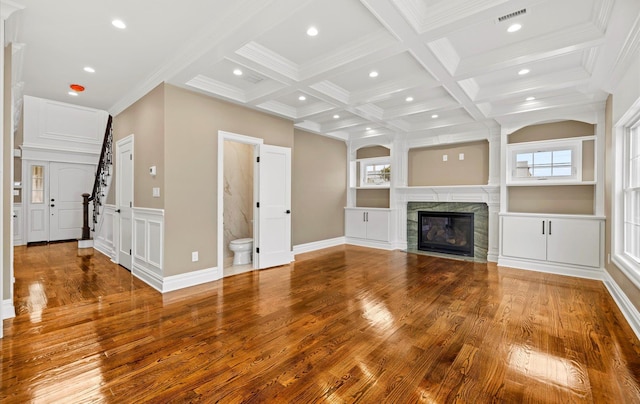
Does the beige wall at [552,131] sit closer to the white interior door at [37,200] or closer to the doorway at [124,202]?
the doorway at [124,202]

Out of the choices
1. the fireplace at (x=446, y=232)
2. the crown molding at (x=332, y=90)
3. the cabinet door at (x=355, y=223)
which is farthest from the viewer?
the cabinet door at (x=355, y=223)

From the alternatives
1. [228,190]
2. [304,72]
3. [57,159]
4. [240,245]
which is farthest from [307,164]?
[57,159]

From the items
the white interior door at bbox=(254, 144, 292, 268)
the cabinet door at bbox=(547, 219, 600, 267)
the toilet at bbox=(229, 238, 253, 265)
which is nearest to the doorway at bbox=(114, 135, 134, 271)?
the toilet at bbox=(229, 238, 253, 265)

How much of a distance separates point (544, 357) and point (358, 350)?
1.38 metres

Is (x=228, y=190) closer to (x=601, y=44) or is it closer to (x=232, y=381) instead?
(x=232, y=381)

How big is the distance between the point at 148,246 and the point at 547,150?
6.38m

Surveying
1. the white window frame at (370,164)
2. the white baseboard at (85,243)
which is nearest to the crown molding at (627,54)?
the white window frame at (370,164)

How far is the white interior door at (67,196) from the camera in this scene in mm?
7117

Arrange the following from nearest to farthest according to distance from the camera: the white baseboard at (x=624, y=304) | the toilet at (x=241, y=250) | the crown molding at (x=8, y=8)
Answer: the crown molding at (x=8, y=8), the white baseboard at (x=624, y=304), the toilet at (x=241, y=250)

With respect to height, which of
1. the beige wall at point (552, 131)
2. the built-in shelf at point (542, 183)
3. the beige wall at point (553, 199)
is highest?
the beige wall at point (552, 131)

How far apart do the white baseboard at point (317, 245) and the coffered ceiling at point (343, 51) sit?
9.39 feet

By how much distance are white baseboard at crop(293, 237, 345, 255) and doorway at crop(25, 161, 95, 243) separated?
5899 millimetres

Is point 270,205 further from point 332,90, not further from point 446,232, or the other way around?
point 446,232

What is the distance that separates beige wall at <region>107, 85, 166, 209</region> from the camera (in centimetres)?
374
